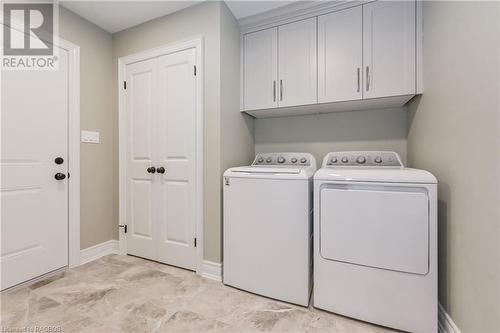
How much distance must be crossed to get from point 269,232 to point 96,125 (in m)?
2.05

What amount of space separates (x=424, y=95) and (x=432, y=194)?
0.83 m

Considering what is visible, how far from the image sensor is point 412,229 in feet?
4.12

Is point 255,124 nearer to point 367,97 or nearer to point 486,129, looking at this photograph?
point 367,97

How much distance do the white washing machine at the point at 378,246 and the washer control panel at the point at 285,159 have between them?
2.05ft

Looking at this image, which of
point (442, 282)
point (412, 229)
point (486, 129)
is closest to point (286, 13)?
point (486, 129)

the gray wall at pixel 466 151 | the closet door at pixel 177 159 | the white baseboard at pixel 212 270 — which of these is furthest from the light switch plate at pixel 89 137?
the gray wall at pixel 466 151

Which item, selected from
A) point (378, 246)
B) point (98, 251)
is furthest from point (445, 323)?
point (98, 251)

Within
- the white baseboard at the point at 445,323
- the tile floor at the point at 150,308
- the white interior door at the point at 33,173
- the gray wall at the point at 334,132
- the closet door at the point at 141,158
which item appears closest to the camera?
the white baseboard at the point at 445,323

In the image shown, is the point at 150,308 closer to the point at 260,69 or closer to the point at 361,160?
the point at 361,160

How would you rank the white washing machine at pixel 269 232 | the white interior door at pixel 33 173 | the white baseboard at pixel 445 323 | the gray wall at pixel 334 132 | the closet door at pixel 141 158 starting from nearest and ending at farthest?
1. the white baseboard at pixel 445 323
2. the white washing machine at pixel 269 232
3. the white interior door at pixel 33 173
4. the gray wall at pixel 334 132
5. the closet door at pixel 141 158

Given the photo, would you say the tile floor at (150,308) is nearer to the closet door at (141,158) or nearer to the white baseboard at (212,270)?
the white baseboard at (212,270)

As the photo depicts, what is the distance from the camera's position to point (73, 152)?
204 cm

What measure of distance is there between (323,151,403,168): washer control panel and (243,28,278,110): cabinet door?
75 cm

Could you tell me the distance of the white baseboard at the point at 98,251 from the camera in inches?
84.0
